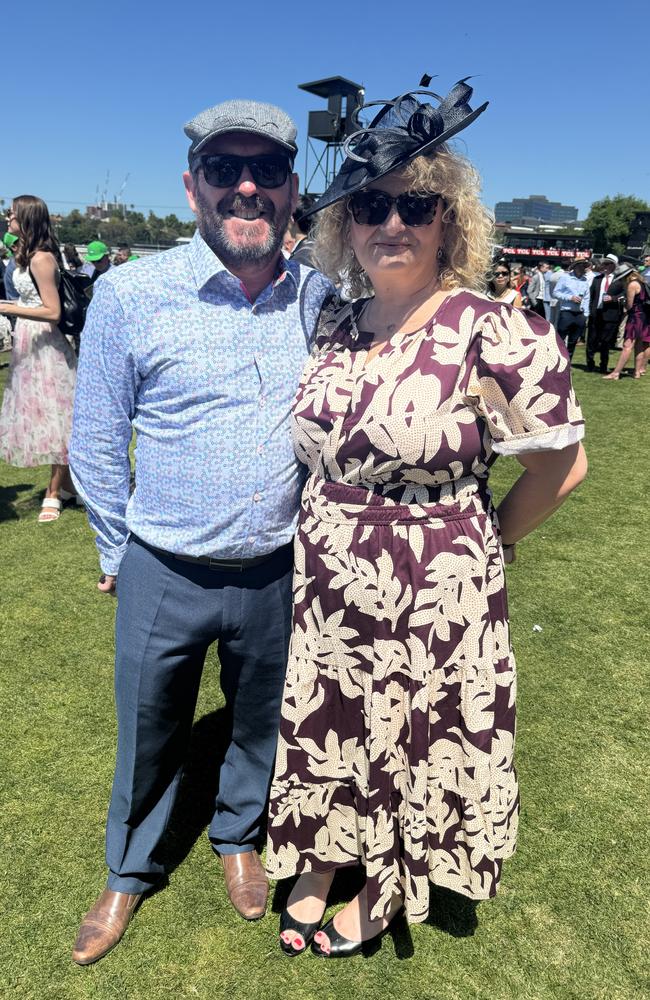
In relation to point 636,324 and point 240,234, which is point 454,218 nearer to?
point 240,234

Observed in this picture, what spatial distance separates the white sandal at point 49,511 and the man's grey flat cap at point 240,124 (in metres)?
4.04

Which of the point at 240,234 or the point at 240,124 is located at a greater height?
the point at 240,124

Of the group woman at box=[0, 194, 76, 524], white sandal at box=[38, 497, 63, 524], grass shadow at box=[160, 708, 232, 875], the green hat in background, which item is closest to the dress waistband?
grass shadow at box=[160, 708, 232, 875]

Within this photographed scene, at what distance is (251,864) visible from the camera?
2373mm

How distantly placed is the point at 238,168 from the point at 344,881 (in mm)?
2285

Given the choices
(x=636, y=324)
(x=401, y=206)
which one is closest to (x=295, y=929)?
(x=401, y=206)

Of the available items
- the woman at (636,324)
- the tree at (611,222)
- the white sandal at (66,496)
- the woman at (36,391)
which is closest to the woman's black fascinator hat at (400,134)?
the woman at (36,391)

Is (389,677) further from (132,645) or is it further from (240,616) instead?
(132,645)

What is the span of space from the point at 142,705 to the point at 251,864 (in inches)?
30.8

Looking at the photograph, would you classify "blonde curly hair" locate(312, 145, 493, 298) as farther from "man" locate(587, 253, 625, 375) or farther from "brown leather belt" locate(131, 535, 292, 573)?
"man" locate(587, 253, 625, 375)

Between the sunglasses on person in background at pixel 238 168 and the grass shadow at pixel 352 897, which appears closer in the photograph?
the sunglasses on person in background at pixel 238 168

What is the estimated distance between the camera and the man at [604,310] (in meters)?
11.2

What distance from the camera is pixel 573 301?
11.6 meters

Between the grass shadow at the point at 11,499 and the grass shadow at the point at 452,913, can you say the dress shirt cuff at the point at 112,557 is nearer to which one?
the grass shadow at the point at 452,913
